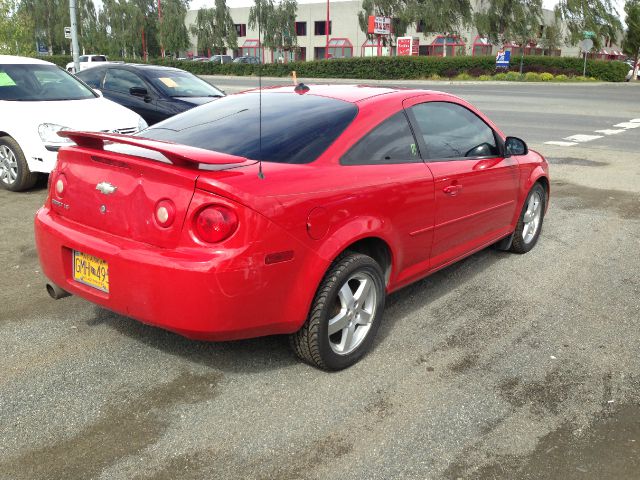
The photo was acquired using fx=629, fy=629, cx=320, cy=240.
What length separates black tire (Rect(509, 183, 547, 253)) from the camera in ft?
18.0

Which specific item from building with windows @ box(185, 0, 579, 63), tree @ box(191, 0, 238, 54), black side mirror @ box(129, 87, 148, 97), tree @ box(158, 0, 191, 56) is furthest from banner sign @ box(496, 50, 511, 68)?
tree @ box(158, 0, 191, 56)

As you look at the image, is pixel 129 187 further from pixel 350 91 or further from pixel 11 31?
pixel 11 31

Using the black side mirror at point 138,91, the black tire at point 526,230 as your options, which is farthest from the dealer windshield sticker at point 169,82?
the black tire at point 526,230

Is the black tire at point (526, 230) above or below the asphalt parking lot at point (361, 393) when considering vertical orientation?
above

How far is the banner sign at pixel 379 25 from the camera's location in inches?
2016

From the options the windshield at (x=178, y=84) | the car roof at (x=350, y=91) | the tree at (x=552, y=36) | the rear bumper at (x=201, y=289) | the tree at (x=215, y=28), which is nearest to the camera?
the rear bumper at (x=201, y=289)

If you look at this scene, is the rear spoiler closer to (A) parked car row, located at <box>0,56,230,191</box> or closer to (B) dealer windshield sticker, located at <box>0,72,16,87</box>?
(A) parked car row, located at <box>0,56,230,191</box>

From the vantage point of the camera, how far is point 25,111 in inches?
297

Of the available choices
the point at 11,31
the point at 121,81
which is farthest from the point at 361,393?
the point at 11,31

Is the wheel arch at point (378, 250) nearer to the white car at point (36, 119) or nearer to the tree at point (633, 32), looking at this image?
the white car at point (36, 119)

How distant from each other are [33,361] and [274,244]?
1.66m

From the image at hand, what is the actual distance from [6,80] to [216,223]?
670 centimetres

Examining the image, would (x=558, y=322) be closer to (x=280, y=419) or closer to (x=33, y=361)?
(x=280, y=419)

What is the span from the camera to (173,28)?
6444cm
